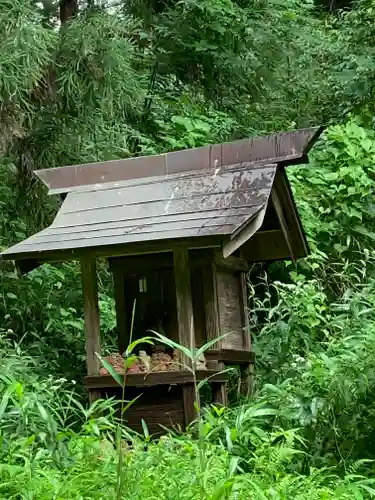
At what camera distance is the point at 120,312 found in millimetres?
4383

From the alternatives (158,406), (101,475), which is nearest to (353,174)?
(158,406)

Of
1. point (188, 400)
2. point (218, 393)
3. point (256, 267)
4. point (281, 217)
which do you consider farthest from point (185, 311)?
point (256, 267)

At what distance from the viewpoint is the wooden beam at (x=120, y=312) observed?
4328 millimetres

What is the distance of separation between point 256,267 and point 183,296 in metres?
2.81

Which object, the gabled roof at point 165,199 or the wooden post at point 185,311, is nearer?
the gabled roof at point 165,199

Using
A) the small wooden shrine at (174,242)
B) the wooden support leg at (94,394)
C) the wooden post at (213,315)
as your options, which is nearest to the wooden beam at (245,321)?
the small wooden shrine at (174,242)

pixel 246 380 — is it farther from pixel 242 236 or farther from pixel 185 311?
pixel 242 236

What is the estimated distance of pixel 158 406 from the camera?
389cm

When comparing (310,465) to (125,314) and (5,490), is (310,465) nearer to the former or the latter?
(5,490)

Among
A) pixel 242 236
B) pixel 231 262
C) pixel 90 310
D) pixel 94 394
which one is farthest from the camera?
pixel 231 262

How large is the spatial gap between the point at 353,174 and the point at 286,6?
3313 millimetres

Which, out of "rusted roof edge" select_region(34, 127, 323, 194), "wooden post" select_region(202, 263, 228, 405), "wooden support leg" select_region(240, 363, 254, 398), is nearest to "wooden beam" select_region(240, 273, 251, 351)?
"wooden support leg" select_region(240, 363, 254, 398)

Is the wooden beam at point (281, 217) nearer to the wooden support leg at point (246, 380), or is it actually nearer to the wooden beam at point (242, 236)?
the wooden beam at point (242, 236)

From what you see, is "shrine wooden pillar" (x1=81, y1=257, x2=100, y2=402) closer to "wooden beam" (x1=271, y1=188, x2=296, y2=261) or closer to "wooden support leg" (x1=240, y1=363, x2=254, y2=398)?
"wooden support leg" (x1=240, y1=363, x2=254, y2=398)
